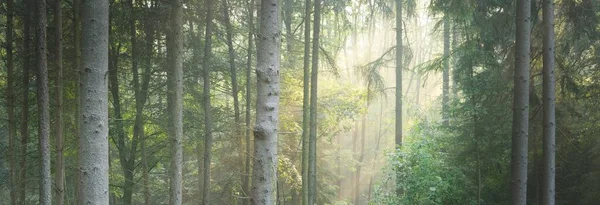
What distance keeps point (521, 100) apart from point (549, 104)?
563mm

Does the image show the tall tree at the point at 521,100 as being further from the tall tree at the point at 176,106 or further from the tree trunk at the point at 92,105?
the tree trunk at the point at 92,105

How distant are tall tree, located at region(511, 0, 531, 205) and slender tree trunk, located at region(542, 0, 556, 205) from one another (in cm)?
40

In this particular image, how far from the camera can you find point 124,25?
8656 millimetres

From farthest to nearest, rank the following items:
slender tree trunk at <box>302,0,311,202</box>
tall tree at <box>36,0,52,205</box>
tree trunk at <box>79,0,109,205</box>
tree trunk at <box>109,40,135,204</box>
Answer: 1. slender tree trunk at <box>302,0,311,202</box>
2. tree trunk at <box>109,40,135,204</box>
3. tall tree at <box>36,0,52,205</box>
4. tree trunk at <box>79,0,109,205</box>

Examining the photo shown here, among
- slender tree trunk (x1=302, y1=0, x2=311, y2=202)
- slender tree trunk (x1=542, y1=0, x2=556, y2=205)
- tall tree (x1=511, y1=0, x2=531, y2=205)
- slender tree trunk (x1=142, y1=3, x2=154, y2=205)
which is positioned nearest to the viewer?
tall tree (x1=511, y1=0, x2=531, y2=205)

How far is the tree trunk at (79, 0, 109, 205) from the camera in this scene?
13.5ft

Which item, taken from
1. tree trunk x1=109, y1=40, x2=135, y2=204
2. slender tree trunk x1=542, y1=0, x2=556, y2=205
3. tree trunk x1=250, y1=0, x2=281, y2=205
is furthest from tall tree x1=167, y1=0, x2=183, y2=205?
slender tree trunk x1=542, y1=0, x2=556, y2=205

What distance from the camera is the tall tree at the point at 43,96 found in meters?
5.73

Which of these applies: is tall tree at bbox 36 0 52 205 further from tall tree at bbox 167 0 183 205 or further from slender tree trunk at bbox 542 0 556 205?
slender tree trunk at bbox 542 0 556 205

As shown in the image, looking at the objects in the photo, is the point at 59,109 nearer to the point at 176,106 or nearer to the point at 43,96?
the point at 43,96

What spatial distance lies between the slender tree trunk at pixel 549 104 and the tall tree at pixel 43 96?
7715 millimetres

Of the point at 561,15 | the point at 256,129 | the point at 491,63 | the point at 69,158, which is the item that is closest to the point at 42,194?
the point at 256,129

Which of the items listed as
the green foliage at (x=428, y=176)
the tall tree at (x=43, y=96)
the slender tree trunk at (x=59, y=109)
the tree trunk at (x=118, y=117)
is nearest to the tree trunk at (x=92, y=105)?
the tall tree at (x=43, y=96)

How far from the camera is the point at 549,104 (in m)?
7.57
